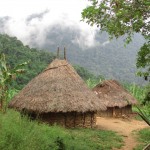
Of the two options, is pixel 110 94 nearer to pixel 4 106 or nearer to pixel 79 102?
pixel 79 102

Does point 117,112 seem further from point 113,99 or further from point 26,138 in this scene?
point 26,138

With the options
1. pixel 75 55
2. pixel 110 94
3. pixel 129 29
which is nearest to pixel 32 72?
pixel 110 94

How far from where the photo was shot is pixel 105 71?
77.2 m

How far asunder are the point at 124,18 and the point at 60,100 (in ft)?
28.3

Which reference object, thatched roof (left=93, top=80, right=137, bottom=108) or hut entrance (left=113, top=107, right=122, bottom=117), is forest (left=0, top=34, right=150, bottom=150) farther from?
hut entrance (left=113, top=107, right=122, bottom=117)

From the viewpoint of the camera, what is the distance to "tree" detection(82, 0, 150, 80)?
25.1 feet

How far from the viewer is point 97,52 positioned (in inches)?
3590

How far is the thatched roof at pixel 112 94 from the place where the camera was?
22.2 metres

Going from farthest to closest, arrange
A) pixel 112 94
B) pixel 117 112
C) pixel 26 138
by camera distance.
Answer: pixel 117 112 < pixel 112 94 < pixel 26 138

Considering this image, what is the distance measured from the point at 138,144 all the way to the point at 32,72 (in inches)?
869

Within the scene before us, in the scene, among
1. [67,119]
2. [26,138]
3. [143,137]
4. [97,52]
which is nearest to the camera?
[26,138]

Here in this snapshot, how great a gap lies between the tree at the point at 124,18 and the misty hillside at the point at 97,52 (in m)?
61.0

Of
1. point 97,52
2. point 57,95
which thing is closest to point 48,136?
point 57,95

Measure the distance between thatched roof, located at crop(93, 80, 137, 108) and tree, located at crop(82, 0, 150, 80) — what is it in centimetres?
1337
